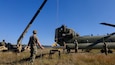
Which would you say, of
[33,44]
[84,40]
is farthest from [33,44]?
[84,40]

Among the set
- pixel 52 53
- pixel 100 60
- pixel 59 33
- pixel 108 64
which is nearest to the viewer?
pixel 108 64

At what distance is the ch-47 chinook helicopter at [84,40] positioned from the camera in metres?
31.2

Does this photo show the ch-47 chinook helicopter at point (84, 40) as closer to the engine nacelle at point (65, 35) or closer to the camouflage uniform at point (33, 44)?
the engine nacelle at point (65, 35)

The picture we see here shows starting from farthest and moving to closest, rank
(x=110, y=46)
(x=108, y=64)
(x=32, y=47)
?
(x=110, y=46) → (x=108, y=64) → (x=32, y=47)

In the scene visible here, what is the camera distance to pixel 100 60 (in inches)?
600

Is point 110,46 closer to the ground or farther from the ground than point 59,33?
closer to the ground

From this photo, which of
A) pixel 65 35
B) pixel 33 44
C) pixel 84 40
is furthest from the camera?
pixel 65 35

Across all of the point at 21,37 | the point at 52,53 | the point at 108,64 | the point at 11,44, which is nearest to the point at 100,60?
the point at 108,64

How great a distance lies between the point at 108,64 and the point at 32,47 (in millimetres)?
5339

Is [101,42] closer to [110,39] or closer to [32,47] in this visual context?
[110,39]

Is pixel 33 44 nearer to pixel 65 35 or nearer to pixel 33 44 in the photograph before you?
pixel 33 44

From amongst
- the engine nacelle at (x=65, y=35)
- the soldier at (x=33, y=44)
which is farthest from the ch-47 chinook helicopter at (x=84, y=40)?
the soldier at (x=33, y=44)

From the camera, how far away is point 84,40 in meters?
34.1

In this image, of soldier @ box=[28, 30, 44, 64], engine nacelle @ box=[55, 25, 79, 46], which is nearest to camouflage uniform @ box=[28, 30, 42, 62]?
soldier @ box=[28, 30, 44, 64]
